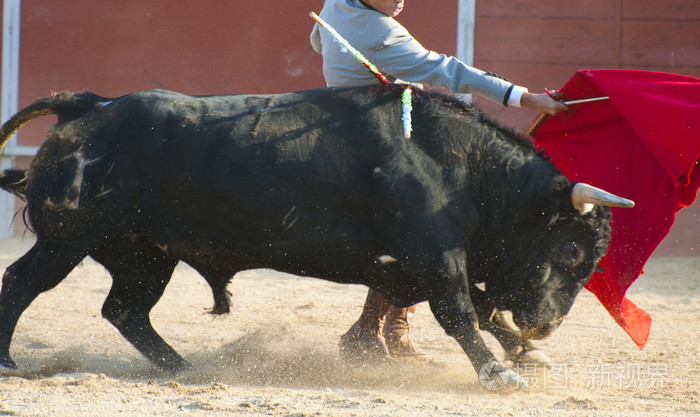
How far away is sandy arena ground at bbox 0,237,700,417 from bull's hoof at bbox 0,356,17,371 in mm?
46

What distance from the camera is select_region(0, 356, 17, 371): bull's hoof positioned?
3.49 meters

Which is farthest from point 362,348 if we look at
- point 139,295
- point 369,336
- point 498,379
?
point 139,295

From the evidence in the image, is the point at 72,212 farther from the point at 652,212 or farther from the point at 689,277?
the point at 689,277

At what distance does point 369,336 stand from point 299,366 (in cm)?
38

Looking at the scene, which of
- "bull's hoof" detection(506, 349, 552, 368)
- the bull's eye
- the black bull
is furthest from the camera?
"bull's hoof" detection(506, 349, 552, 368)

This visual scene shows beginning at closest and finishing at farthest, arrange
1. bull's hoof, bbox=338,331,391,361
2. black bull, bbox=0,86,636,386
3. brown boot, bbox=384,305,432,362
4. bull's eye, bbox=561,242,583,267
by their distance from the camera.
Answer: black bull, bbox=0,86,636,386 → bull's eye, bbox=561,242,583,267 → bull's hoof, bbox=338,331,391,361 → brown boot, bbox=384,305,432,362

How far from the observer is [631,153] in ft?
12.9

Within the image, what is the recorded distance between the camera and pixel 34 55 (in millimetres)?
7398

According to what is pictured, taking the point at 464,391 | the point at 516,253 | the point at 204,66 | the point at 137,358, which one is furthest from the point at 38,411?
the point at 204,66

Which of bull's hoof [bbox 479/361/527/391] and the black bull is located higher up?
the black bull

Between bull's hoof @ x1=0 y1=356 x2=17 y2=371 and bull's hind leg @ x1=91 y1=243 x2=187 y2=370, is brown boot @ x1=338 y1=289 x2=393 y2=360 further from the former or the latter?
bull's hoof @ x1=0 y1=356 x2=17 y2=371

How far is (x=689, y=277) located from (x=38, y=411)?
194 inches

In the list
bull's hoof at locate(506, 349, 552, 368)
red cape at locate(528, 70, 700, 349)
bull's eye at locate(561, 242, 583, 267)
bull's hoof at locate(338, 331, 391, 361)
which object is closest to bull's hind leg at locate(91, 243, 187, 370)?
bull's hoof at locate(338, 331, 391, 361)

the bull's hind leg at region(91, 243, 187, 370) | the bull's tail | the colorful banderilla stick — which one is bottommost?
the bull's hind leg at region(91, 243, 187, 370)
